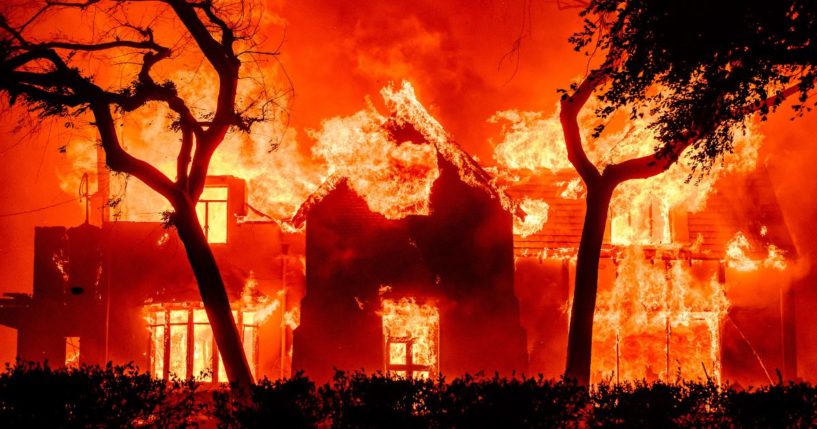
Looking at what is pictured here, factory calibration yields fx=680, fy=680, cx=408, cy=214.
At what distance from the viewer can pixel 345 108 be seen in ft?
89.5

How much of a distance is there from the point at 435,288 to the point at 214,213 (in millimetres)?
7618

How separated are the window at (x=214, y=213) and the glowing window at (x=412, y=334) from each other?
243 inches

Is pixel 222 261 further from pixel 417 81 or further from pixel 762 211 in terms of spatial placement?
pixel 762 211

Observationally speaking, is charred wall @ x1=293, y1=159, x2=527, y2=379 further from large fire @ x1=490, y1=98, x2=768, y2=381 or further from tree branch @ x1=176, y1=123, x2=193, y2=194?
tree branch @ x1=176, y1=123, x2=193, y2=194

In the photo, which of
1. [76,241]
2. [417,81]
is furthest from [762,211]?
[76,241]

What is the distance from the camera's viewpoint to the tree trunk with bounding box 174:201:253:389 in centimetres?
1332

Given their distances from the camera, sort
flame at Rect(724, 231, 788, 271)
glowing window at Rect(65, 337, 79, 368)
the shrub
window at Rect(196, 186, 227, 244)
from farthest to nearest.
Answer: glowing window at Rect(65, 337, 79, 368) < window at Rect(196, 186, 227, 244) < flame at Rect(724, 231, 788, 271) < the shrub

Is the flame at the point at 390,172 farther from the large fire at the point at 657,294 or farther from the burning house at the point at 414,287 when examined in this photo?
the large fire at the point at 657,294

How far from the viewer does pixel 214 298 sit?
1334 centimetres

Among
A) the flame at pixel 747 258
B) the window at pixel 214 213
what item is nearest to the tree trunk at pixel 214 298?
the window at pixel 214 213

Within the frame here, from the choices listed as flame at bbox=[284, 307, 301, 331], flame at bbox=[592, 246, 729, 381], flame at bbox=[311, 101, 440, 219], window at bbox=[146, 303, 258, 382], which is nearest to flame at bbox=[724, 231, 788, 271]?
flame at bbox=[592, 246, 729, 381]

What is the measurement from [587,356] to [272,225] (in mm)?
10446

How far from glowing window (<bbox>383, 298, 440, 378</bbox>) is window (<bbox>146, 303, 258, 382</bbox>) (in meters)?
4.31

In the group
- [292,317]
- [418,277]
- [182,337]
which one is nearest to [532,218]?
[418,277]
